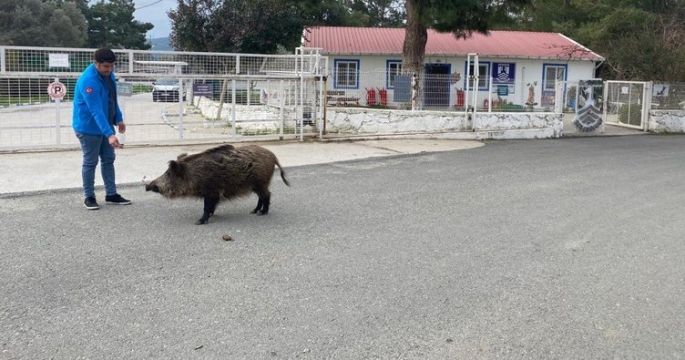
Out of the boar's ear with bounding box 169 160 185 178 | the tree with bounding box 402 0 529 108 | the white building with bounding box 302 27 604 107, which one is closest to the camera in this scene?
the boar's ear with bounding box 169 160 185 178

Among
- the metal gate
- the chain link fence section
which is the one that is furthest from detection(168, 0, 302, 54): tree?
the metal gate

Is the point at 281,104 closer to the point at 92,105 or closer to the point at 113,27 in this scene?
the point at 92,105

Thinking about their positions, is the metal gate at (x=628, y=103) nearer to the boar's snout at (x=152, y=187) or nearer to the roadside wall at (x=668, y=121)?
the roadside wall at (x=668, y=121)

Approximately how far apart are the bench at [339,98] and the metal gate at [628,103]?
9516 mm

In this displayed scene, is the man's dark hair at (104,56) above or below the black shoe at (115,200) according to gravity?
above

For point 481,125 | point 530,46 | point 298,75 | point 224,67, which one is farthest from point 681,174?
point 530,46

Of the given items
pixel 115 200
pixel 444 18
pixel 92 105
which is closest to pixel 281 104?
pixel 444 18

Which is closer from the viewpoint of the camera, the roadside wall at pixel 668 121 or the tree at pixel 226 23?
the roadside wall at pixel 668 121

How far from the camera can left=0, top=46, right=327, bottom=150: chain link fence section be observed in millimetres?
12609

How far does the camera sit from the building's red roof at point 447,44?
2769 centimetres

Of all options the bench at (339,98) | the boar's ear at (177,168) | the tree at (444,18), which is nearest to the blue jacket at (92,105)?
the boar's ear at (177,168)

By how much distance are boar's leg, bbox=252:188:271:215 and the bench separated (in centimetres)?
1023

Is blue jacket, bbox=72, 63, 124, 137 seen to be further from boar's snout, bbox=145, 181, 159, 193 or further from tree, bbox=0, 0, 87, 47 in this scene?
tree, bbox=0, 0, 87, 47

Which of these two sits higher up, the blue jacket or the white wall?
the white wall
